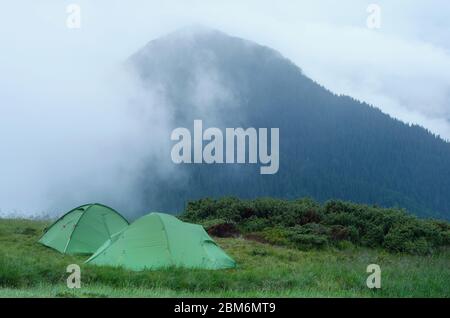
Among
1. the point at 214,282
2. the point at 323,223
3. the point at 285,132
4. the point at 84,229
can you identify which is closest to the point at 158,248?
the point at 214,282

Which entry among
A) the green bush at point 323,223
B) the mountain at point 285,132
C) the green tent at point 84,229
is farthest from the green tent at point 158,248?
the mountain at point 285,132

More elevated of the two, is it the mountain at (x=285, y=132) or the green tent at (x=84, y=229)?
the mountain at (x=285, y=132)

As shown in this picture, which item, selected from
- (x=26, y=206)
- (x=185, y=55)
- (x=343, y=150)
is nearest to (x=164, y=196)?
(x=26, y=206)

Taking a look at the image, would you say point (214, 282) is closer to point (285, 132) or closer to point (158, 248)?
point (158, 248)

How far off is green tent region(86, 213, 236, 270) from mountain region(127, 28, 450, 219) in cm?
1483

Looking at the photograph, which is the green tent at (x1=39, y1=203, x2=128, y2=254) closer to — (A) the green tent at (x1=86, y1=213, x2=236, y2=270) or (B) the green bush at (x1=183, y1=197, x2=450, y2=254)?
(A) the green tent at (x1=86, y1=213, x2=236, y2=270)

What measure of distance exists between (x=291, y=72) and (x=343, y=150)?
17.0m

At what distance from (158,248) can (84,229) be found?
4.94m

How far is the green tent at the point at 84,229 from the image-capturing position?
19125 mm

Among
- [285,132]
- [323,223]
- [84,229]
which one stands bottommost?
[323,223]

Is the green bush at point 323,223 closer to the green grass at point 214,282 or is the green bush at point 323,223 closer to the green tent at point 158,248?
the green tent at point 158,248

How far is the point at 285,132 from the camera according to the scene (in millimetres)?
48750

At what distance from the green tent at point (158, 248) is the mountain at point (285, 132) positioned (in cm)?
1483
